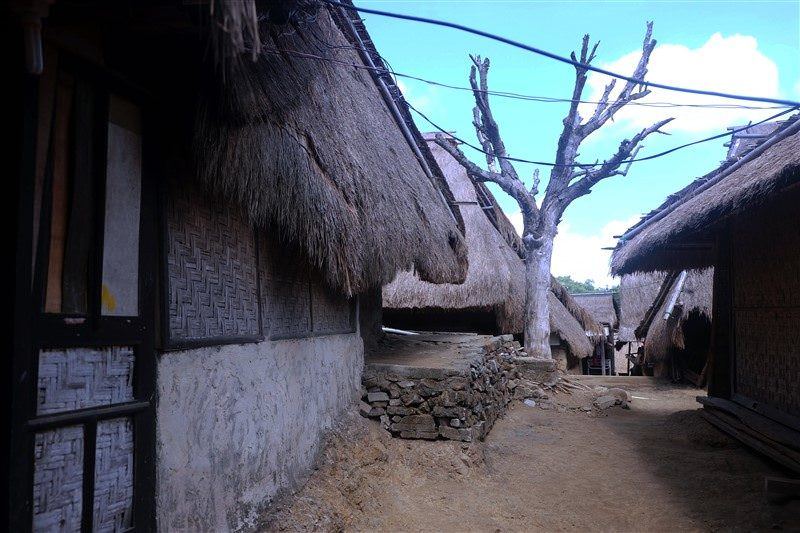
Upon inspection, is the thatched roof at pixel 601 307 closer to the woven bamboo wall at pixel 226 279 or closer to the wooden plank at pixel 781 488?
the wooden plank at pixel 781 488

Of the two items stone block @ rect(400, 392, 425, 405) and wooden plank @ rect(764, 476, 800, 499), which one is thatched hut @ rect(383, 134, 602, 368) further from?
wooden plank @ rect(764, 476, 800, 499)

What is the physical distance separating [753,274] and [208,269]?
5.79 meters

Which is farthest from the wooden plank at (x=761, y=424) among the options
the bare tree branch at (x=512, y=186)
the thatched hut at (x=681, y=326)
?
the thatched hut at (x=681, y=326)

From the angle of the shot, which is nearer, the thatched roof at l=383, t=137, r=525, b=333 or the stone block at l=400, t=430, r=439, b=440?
the stone block at l=400, t=430, r=439, b=440

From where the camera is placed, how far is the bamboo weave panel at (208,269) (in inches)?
118

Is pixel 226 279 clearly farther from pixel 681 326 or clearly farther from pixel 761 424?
pixel 681 326

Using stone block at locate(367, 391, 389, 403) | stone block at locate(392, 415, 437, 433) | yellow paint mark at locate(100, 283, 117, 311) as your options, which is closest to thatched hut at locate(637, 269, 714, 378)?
stone block at locate(392, 415, 437, 433)

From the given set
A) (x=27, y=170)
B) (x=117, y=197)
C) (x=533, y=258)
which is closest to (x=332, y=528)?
(x=117, y=197)

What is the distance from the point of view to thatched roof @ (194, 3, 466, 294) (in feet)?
9.89

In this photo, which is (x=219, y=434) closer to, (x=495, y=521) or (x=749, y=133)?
(x=495, y=521)

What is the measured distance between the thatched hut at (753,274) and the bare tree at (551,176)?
135 inches

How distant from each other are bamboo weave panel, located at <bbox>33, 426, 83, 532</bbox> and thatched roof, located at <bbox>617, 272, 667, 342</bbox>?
54.4 feet

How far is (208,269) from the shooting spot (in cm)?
329

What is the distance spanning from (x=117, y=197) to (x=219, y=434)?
4.67 feet
